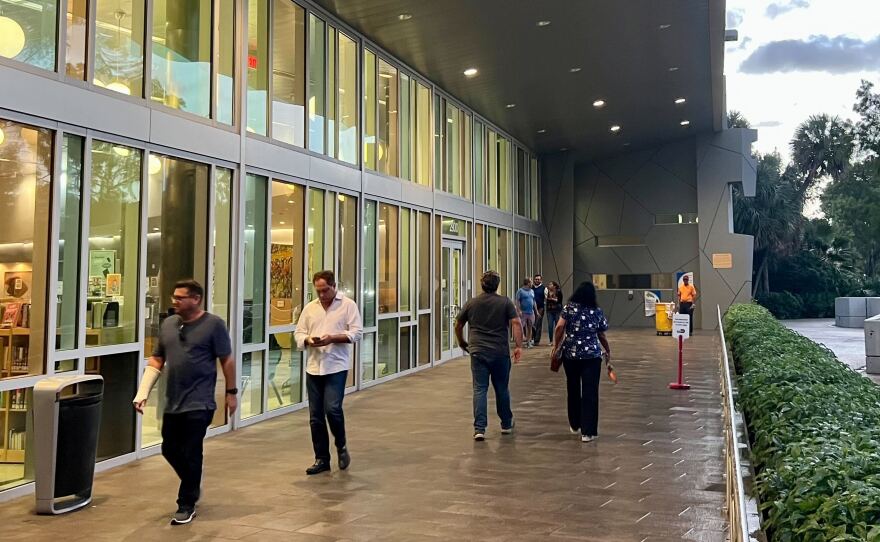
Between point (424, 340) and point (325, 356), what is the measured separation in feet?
27.0

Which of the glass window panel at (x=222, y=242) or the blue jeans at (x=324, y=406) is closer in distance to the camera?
the blue jeans at (x=324, y=406)

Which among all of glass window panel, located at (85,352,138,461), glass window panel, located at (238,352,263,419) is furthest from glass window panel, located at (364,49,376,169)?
glass window panel, located at (85,352,138,461)

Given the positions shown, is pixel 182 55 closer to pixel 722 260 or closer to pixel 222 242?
pixel 222 242

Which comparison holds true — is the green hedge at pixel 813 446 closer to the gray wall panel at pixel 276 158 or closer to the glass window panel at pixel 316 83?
the gray wall panel at pixel 276 158

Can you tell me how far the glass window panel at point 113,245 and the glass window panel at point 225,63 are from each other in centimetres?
156

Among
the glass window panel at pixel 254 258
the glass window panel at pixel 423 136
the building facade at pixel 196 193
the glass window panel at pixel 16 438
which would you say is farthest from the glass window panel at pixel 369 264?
the glass window panel at pixel 16 438

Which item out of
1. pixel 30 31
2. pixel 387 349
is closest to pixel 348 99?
pixel 387 349

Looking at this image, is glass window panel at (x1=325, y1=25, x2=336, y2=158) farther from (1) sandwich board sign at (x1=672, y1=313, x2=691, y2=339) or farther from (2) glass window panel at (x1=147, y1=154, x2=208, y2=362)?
(1) sandwich board sign at (x1=672, y1=313, x2=691, y2=339)

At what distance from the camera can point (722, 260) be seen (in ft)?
81.8

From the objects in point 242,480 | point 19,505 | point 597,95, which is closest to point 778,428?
point 242,480

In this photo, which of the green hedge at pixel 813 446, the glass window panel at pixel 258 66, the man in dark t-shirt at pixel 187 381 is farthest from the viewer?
the glass window panel at pixel 258 66

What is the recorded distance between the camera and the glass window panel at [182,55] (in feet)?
25.1

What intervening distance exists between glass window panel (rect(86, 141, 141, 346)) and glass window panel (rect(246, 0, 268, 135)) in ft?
6.90

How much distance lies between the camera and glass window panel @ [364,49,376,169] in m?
12.2
